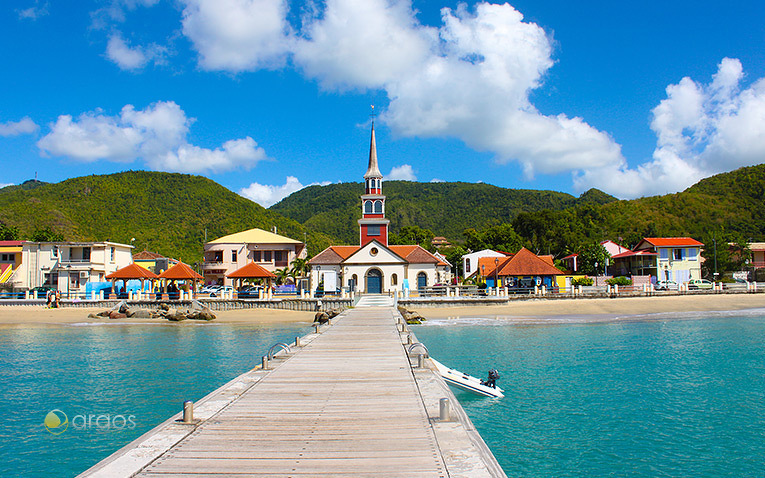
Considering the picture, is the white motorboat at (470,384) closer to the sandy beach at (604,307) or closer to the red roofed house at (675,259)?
the sandy beach at (604,307)

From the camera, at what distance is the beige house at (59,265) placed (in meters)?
53.2

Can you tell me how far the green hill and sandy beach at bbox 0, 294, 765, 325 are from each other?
44.7 m

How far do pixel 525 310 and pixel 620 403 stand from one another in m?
26.5

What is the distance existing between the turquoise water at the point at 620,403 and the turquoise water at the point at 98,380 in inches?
354

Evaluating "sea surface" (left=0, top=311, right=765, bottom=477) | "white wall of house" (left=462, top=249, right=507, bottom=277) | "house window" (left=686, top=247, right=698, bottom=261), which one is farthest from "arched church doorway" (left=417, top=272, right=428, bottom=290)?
"house window" (left=686, top=247, right=698, bottom=261)

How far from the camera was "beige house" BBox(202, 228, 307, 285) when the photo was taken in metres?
62.7

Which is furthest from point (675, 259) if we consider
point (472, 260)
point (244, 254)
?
point (244, 254)

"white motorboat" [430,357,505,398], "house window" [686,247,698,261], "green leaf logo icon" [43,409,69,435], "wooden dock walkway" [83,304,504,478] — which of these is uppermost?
"house window" [686,247,698,261]

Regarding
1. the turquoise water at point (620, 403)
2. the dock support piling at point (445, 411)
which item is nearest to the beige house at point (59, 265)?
the turquoise water at point (620, 403)

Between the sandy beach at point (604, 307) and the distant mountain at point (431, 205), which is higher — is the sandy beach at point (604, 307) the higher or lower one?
the lower one

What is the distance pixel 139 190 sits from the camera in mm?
103500

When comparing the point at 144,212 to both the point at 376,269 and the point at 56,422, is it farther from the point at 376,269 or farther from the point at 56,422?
the point at 56,422

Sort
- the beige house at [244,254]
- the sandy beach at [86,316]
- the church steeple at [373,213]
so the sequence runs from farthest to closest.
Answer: the beige house at [244,254] → the church steeple at [373,213] → the sandy beach at [86,316]

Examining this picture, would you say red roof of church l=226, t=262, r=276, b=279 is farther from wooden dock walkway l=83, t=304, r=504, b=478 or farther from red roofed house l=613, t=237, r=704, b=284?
red roofed house l=613, t=237, r=704, b=284
